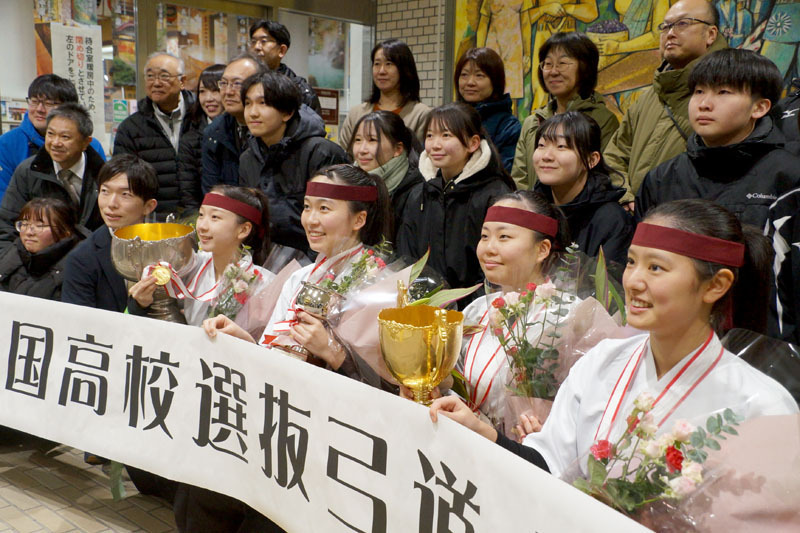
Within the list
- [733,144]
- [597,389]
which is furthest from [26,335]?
[733,144]

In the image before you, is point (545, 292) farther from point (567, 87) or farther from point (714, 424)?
point (567, 87)

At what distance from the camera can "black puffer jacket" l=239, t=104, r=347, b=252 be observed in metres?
3.87

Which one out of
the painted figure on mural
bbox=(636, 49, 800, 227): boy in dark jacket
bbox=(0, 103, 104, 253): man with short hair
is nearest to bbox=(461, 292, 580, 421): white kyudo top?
bbox=(636, 49, 800, 227): boy in dark jacket

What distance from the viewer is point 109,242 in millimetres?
3711

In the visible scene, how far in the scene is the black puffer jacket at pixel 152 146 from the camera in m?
4.92

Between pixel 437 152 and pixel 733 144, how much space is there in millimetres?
1290

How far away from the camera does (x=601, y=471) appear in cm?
143

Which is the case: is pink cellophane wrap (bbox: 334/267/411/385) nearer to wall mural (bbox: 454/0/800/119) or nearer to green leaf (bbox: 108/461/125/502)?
green leaf (bbox: 108/461/125/502)

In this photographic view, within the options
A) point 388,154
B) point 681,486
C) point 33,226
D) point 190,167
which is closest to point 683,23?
point 388,154

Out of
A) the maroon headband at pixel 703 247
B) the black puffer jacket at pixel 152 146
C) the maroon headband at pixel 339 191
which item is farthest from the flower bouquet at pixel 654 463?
the black puffer jacket at pixel 152 146

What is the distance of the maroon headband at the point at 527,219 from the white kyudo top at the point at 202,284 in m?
0.96

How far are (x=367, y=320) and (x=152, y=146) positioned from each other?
320 cm

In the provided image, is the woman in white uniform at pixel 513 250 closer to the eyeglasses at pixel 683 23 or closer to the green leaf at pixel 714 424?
the green leaf at pixel 714 424

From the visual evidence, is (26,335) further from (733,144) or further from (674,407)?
(733,144)
